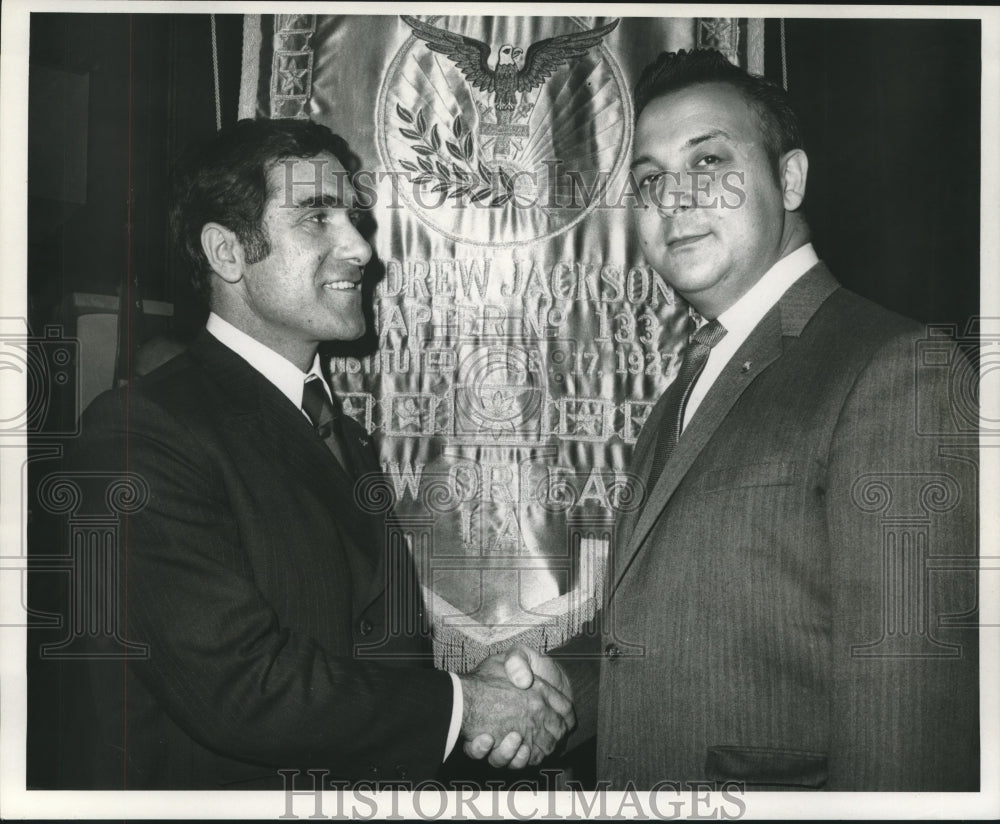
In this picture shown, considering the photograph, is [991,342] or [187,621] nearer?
[187,621]

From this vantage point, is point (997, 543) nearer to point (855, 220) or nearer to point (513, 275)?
point (855, 220)

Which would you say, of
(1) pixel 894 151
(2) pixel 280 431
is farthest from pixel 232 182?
(1) pixel 894 151

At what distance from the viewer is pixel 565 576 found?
121 inches

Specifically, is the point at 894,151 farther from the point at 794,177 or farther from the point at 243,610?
the point at 243,610

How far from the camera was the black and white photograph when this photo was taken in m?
2.94

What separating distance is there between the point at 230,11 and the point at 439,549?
5.63 ft

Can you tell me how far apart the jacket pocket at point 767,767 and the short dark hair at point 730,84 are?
1666mm

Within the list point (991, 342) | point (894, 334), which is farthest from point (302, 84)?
point (991, 342)

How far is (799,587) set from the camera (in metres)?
2.87

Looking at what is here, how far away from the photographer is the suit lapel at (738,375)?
2.93 meters

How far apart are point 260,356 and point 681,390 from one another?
1224 mm

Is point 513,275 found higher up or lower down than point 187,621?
higher up

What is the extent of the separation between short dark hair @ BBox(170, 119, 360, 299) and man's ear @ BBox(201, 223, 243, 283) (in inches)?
0.6

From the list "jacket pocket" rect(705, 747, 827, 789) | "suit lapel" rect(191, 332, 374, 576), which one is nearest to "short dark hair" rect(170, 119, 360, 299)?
"suit lapel" rect(191, 332, 374, 576)
